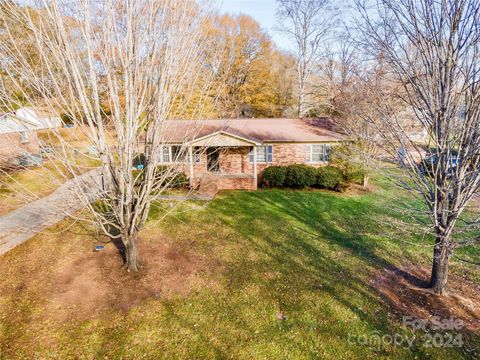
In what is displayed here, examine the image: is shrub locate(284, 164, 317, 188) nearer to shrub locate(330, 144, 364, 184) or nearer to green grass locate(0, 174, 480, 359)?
shrub locate(330, 144, 364, 184)

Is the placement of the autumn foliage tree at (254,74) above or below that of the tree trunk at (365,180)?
above

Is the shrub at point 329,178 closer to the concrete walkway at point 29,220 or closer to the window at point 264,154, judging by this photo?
the window at point 264,154

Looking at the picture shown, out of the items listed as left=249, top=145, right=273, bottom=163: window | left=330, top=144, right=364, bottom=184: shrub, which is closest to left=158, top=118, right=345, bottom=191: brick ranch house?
left=249, top=145, right=273, bottom=163: window

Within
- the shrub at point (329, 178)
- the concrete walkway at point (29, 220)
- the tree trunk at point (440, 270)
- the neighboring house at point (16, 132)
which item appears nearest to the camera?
the neighboring house at point (16, 132)

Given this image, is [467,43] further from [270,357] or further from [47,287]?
[47,287]

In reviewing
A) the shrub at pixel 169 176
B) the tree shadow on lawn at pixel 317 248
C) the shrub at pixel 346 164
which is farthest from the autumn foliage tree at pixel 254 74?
the tree shadow on lawn at pixel 317 248

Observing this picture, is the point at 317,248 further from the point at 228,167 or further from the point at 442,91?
the point at 228,167

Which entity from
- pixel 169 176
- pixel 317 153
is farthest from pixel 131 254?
pixel 317 153
